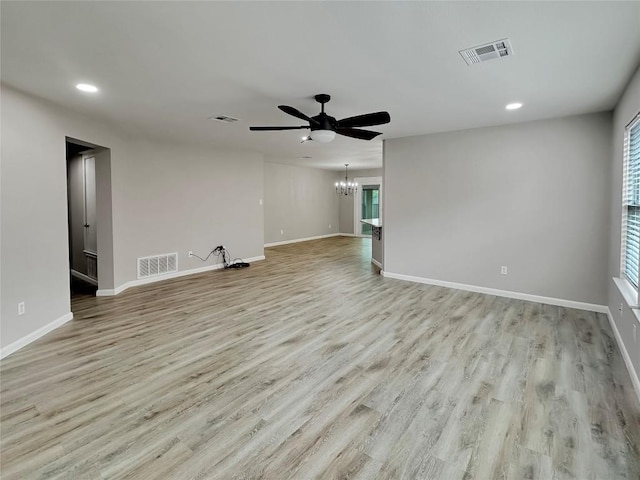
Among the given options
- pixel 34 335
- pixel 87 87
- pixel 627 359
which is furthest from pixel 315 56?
pixel 34 335

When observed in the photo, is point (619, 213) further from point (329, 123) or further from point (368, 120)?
point (329, 123)

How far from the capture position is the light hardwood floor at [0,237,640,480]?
6.04 feet

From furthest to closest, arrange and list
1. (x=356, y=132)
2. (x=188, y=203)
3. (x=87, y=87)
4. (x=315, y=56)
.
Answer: (x=188, y=203), (x=356, y=132), (x=87, y=87), (x=315, y=56)

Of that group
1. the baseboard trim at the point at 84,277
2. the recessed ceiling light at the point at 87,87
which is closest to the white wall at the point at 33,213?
the recessed ceiling light at the point at 87,87

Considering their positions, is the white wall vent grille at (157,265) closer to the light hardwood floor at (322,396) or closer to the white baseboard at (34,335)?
the light hardwood floor at (322,396)

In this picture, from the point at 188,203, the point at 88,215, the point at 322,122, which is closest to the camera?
the point at 322,122

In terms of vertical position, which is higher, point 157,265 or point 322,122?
point 322,122

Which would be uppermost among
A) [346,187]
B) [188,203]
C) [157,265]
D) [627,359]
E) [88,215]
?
[346,187]

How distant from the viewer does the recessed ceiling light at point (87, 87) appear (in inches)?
126

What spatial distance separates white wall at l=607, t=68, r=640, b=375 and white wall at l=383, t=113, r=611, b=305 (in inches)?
11.4

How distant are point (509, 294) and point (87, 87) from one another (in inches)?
228

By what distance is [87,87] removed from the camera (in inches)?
128

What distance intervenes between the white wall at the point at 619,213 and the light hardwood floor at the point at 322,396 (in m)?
0.24

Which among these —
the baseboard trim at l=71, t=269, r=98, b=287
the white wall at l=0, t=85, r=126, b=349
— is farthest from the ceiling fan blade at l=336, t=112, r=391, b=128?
the baseboard trim at l=71, t=269, r=98, b=287
